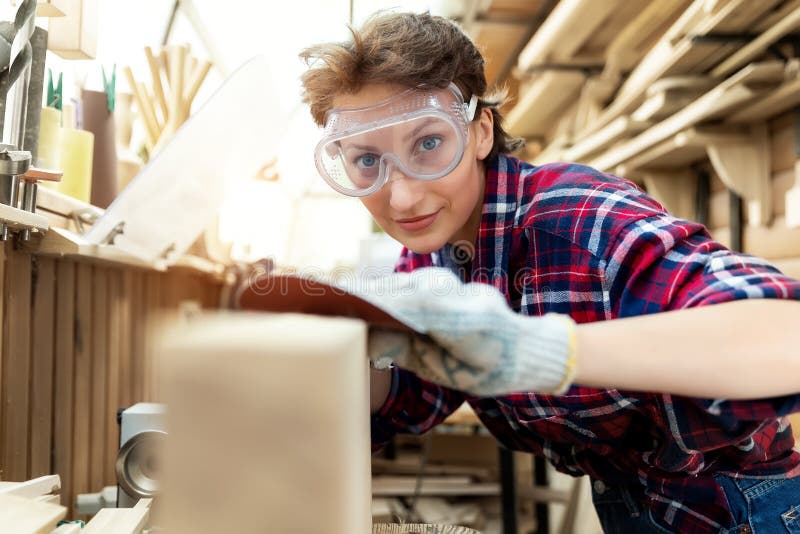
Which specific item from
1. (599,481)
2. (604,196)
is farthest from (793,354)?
(599,481)

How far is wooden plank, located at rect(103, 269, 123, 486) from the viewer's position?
189 cm

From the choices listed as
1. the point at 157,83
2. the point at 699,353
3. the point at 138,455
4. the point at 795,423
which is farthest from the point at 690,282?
the point at 157,83

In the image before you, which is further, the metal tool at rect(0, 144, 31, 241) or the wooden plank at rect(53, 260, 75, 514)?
the wooden plank at rect(53, 260, 75, 514)

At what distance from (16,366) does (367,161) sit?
88 centimetres

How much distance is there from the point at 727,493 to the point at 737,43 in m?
1.43

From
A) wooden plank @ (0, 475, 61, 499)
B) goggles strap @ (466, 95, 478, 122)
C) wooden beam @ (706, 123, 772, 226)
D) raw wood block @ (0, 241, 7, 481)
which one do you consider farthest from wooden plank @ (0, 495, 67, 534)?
wooden beam @ (706, 123, 772, 226)

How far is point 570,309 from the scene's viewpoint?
4.15 ft

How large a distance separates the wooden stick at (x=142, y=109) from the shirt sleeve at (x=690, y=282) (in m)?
1.88

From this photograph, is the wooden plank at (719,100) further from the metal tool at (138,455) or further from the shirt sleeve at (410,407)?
the metal tool at (138,455)

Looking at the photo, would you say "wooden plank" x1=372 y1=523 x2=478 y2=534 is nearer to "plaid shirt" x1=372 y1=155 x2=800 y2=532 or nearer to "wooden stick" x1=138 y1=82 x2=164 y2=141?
"plaid shirt" x1=372 y1=155 x2=800 y2=532

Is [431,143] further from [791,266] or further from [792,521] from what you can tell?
[791,266]

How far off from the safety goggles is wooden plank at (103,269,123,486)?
987mm

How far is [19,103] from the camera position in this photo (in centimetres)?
125

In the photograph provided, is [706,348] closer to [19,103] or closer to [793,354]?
[793,354]
